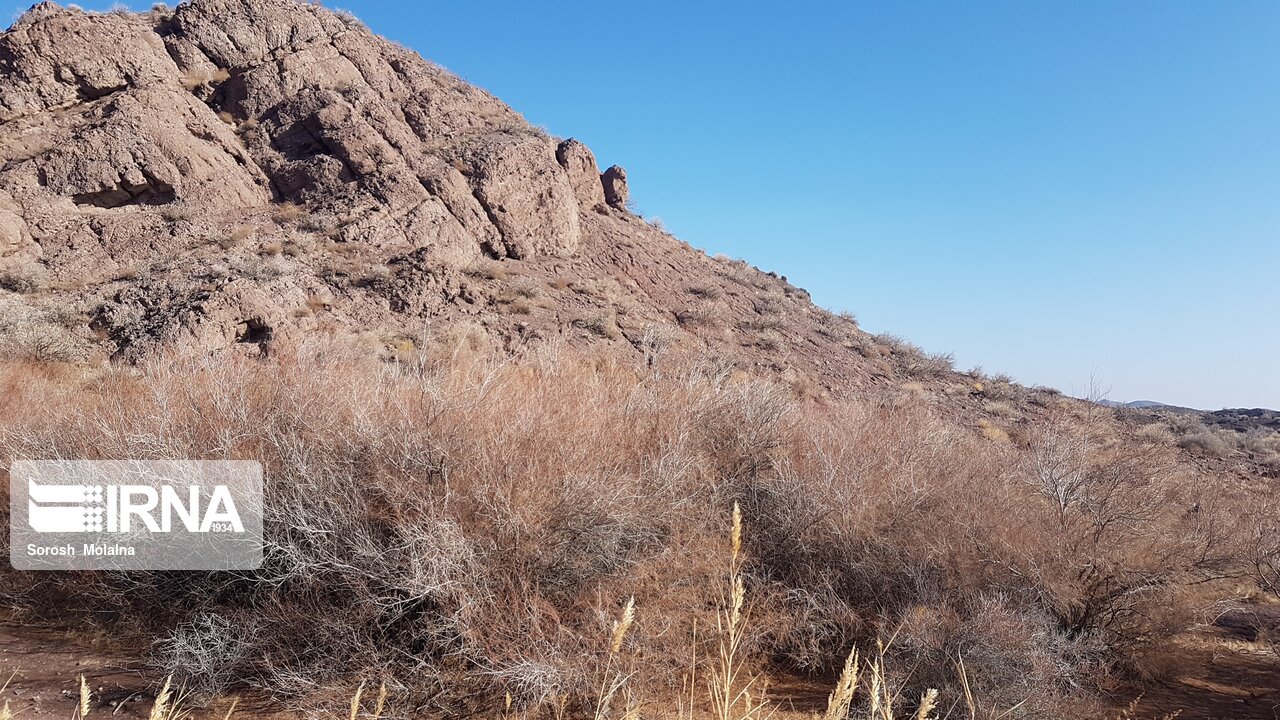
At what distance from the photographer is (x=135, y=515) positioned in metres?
5.55

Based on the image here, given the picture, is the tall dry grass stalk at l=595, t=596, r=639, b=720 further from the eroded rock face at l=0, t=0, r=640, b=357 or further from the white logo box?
the eroded rock face at l=0, t=0, r=640, b=357

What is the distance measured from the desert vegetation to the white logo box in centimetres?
16

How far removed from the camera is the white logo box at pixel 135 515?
527 cm

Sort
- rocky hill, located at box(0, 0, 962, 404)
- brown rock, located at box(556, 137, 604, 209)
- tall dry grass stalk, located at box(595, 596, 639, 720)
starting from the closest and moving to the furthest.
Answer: tall dry grass stalk, located at box(595, 596, 639, 720) → rocky hill, located at box(0, 0, 962, 404) → brown rock, located at box(556, 137, 604, 209)

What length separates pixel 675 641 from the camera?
201 inches

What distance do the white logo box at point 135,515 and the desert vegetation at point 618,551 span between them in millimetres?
155

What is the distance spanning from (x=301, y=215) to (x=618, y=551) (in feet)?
43.1

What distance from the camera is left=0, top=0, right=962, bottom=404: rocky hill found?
1203cm

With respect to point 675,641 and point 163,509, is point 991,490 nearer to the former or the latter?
point 675,641

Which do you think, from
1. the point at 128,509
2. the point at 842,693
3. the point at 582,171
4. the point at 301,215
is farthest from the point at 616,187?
the point at 842,693

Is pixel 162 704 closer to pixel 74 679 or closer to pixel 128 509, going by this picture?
pixel 74 679

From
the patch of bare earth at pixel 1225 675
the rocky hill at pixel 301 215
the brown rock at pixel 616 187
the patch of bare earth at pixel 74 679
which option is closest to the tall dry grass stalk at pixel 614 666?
the patch of bare earth at pixel 74 679

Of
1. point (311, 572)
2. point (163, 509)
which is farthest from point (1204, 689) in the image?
point (163, 509)

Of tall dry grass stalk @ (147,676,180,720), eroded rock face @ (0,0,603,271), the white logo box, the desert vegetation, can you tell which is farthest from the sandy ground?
eroded rock face @ (0,0,603,271)
